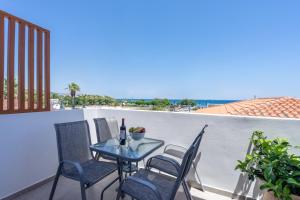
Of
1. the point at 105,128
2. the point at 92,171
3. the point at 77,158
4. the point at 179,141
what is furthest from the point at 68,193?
the point at 179,141

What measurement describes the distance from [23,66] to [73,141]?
1.29m

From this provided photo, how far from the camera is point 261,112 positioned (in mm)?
3793

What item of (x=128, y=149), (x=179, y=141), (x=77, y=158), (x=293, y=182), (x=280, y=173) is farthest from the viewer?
(x=179, y=141)

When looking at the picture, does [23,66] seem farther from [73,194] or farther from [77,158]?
[73,194]

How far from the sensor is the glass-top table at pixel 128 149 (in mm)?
1617

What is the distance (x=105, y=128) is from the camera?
266 cm

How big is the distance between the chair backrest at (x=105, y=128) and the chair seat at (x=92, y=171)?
1.39ft

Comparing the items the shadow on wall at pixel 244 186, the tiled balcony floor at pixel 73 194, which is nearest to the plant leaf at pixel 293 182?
the shadow on wall at pixel 244 186

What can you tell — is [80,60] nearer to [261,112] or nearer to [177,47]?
[177,47]

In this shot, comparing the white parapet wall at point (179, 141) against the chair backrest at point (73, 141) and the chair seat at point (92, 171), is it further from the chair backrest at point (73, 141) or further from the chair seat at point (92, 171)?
the chair seat at point (92, 171)

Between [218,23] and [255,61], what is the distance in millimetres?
5758

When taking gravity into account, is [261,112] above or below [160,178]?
above

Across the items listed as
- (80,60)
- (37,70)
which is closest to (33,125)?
(37,70)

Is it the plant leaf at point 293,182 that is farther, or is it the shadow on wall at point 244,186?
the shadow on wall at point 244,186
